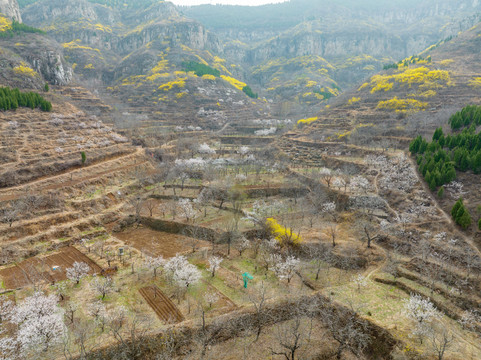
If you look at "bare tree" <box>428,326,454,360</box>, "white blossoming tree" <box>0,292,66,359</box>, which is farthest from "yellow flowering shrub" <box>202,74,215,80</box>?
"bare tree" <box>428,326,454,360</box>

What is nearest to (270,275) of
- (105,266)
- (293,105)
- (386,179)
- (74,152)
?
(105,266)

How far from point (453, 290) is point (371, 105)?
259ft

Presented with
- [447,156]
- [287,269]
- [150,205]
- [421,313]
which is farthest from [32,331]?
[447,156]

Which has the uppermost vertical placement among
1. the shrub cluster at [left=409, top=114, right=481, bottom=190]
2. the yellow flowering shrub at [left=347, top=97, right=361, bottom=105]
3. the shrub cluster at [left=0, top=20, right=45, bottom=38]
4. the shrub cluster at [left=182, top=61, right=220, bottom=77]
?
the shrub cluster at [left=0, top=20, right=45, bottom=38]

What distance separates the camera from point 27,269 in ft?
135

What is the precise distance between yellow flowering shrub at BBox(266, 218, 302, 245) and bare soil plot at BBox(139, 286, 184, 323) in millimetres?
20770

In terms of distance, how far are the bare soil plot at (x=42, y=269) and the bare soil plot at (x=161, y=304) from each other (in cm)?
1007

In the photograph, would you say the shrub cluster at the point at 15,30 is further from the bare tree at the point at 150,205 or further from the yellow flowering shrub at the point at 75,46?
the bare tree at the point at 150,205

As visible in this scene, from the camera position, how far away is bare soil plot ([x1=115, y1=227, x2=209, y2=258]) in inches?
1934

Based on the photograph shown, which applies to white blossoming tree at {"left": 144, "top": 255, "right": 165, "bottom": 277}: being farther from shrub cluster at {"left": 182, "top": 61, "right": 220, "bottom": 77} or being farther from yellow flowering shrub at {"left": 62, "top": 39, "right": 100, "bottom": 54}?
yellow flowering shrub at {"left": 62, "top": 39, "right": 100, "bottom": 54}

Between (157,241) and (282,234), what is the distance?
23978 millimetres

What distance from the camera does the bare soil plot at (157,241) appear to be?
161 ft

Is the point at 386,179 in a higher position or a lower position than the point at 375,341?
higher

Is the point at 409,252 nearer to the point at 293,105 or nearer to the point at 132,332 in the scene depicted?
the point at 132,332
